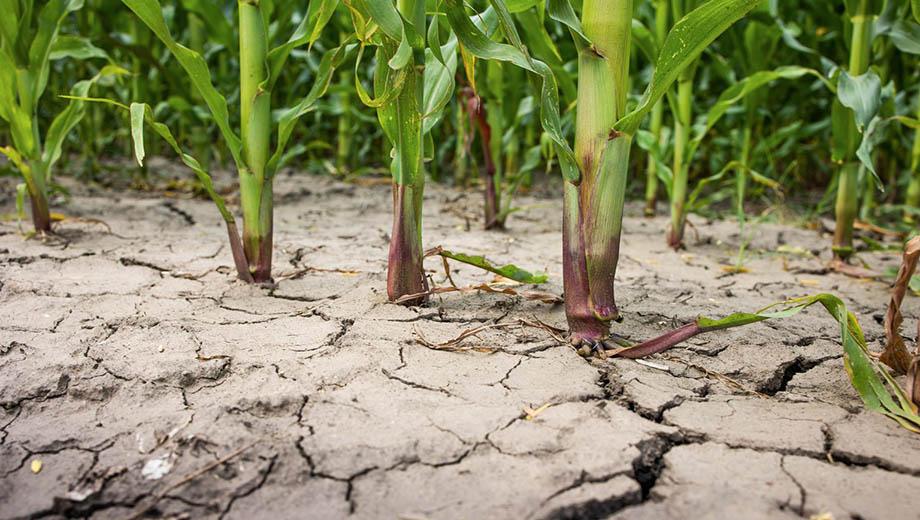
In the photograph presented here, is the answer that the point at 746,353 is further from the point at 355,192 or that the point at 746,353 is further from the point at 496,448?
the point at 355,192

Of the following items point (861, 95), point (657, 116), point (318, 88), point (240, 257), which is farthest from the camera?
point (657, 116)

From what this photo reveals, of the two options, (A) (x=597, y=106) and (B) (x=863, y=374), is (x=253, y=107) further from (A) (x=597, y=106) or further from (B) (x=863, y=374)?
(B) (x=863, y=374)

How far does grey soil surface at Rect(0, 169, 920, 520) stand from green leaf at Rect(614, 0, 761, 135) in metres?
0.51

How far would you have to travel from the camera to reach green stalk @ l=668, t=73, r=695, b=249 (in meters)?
2.65

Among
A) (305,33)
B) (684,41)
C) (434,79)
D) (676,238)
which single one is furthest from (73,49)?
(676,238)

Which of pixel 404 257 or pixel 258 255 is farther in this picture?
pixel 258 255

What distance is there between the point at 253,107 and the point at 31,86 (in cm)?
105

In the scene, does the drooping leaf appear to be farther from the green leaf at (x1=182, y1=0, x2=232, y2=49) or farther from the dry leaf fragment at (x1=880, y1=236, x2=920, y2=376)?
the green leaf at (x1=182, y1=0, x2=232, y2=49)

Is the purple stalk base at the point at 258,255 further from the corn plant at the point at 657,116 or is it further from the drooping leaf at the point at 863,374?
the corn plant at the point at 657,116

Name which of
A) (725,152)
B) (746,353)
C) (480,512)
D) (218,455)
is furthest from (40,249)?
(725,152)

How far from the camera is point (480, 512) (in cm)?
101

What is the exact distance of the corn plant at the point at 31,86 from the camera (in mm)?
2314

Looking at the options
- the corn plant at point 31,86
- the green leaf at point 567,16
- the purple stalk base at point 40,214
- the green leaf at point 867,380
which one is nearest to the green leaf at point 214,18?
the corn plant at point 31,86

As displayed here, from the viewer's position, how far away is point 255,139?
190cm
